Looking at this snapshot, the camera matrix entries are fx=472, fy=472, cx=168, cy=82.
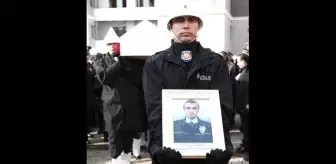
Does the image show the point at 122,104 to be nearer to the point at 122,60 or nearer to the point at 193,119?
the point at 122,60

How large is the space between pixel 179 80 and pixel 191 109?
0.15m

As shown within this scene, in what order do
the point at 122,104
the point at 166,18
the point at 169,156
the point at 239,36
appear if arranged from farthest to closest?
1. the point at 122,104
2. the point at 239,36
3. the point at 166,18
4. the point at 169,156

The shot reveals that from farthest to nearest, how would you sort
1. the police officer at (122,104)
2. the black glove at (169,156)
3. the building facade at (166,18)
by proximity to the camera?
the police officer at (122,104), the building facade at (166,18), the black glove at (169,156)

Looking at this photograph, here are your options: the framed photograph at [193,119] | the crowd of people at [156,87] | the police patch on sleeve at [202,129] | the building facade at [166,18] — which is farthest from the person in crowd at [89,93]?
the police patch on sleeve at [202,129]

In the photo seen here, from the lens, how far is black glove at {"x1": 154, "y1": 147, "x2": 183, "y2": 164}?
213 cm

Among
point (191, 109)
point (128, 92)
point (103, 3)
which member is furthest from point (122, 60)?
point (191, 109)

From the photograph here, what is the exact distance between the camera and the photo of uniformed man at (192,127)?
2.19 metres

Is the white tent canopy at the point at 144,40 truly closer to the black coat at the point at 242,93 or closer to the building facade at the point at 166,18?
the building facade at the point at 166,18

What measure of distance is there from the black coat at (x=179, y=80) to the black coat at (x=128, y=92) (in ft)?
0.46

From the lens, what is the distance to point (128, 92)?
8.06 feet
